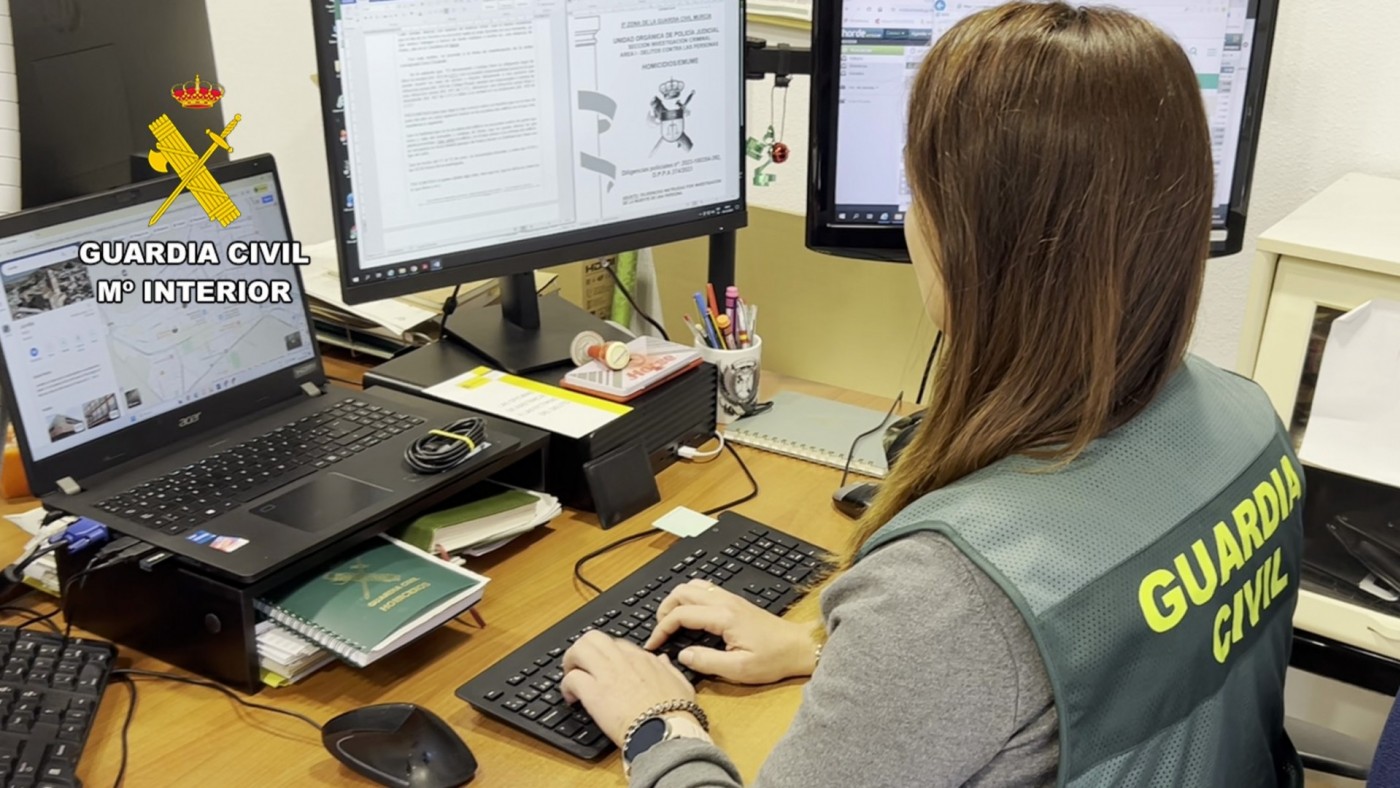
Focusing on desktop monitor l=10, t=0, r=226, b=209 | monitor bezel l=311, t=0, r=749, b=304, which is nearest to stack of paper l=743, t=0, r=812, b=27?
monitor bezel l=311, t=0, r=749, b=304

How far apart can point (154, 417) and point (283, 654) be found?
0.29 metres

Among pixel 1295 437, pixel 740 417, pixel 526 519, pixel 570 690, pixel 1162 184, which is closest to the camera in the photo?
pixel 1162 184

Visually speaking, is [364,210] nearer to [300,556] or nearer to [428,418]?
[428,418]

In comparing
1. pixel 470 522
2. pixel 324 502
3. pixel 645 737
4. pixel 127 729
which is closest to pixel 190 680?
pixel 127 729

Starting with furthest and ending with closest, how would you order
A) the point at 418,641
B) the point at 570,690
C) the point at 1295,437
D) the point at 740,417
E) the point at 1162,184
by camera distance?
the point at 740,417 → the point at 1295,437 → the point at 418,641 → the point at 570,690 → the point at 1162,184

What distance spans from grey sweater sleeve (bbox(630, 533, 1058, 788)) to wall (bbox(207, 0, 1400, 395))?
959mm

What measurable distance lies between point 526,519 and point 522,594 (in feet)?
0.32

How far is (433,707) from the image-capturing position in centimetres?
106

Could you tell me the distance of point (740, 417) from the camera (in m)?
1.60

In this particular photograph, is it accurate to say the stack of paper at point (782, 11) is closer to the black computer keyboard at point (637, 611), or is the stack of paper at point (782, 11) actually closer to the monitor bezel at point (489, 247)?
the monitor bezel at point (489, 247)

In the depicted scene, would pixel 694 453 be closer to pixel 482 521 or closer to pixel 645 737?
pixel 482 521

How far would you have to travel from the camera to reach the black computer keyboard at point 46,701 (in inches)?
36.2

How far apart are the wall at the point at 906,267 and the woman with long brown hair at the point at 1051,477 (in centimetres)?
83

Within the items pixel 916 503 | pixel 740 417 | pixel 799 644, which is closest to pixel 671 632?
pixel 799 644
